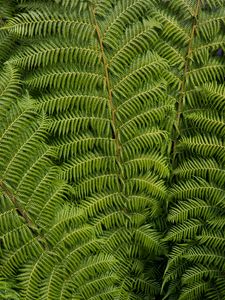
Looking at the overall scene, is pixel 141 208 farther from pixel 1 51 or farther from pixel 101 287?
pixel 1 51

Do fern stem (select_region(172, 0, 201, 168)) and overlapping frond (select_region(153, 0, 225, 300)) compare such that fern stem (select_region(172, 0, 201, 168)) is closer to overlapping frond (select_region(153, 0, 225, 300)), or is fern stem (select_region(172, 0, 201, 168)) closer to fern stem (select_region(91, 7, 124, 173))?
overlapping frond (select_region(153, 0, 225, 300))

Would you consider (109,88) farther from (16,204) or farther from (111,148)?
(16,204)

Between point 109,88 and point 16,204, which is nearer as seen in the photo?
point 16,204

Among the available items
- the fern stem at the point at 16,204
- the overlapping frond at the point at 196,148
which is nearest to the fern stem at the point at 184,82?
the overlapping frond at the point at 196,148

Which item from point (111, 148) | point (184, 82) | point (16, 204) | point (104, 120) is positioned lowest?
point (16, 204)

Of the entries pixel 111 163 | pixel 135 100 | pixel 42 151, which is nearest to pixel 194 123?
pixel 135 100

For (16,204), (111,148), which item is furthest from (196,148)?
(16,204)

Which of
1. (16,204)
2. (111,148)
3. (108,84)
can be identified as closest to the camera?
(16,204)

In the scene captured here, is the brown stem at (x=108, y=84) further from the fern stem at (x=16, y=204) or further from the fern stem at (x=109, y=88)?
the fern stem at (x=16, y=204)
